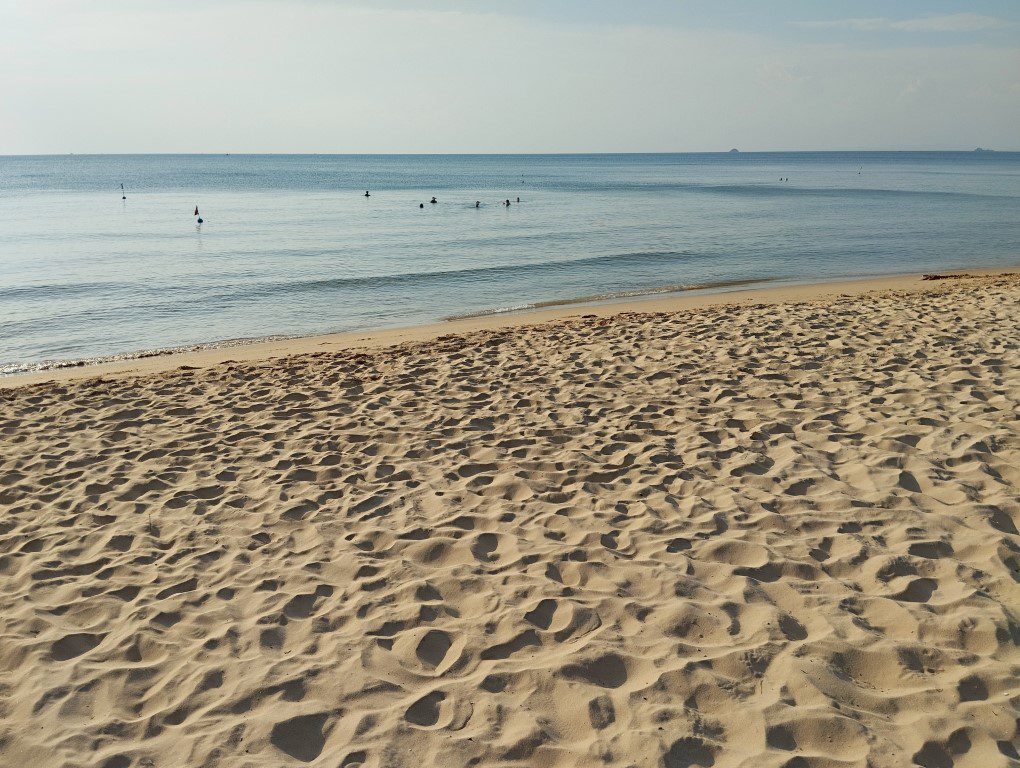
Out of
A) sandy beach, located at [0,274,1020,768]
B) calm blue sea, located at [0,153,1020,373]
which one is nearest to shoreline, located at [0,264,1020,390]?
calm blue sea, located at [0,153,1020,373]

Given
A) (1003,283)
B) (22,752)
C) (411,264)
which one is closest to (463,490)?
(22,752)

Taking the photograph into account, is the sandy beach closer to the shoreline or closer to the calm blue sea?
the shoreline

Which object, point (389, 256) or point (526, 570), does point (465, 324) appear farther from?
point (389, 256)

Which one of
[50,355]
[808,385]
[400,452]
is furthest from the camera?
[50,355]

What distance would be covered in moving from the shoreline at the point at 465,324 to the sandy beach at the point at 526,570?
323 centimetres

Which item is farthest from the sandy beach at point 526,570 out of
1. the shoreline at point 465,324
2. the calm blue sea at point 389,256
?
the calm blue sea at point 389,256

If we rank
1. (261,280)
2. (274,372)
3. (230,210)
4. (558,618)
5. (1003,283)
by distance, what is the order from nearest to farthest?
(558,618), (274,372), (1003,283), (261,280), (230,210)

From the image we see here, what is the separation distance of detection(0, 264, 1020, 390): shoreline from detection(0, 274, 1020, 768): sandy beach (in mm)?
3229

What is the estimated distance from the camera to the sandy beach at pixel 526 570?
131 inches

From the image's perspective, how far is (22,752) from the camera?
10.7ft

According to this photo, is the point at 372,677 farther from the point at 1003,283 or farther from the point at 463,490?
the point at 1003,283

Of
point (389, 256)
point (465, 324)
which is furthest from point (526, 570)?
point (389, 256)

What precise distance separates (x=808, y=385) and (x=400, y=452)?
4474 mm

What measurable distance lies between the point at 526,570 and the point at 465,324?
10676mm
